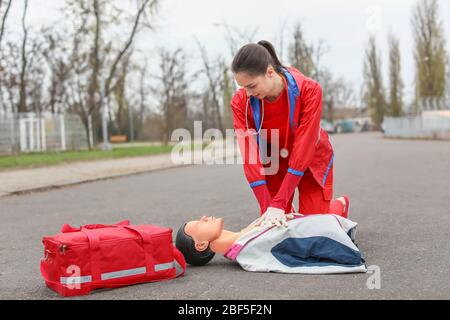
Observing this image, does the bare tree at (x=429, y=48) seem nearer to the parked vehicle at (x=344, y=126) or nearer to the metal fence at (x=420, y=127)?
the metal fence at (x=420, y=127)

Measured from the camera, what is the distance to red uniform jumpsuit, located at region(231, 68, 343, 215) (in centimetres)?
461

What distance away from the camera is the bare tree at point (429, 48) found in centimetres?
5231

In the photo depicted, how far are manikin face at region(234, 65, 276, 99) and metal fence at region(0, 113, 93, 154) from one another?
25.9 metres

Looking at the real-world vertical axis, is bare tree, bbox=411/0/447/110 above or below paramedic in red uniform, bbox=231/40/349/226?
above

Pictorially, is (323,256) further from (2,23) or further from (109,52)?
(109,52)

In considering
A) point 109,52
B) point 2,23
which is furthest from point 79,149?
point 2,23

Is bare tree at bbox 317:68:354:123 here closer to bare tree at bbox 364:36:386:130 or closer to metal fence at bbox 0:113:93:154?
bare tree at bbox 364:36:386:130

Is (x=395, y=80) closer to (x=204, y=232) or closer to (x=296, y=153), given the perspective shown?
(x=296, y=153)

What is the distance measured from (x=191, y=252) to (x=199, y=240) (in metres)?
0.10

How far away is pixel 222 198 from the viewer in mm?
9992

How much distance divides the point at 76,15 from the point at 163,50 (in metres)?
17.8

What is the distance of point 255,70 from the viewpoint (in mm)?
4453

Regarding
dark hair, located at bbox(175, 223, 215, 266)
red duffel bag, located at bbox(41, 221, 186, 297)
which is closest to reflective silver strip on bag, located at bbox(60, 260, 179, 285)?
red duffel bag, located at bbox(41, 221, 186, 297)
